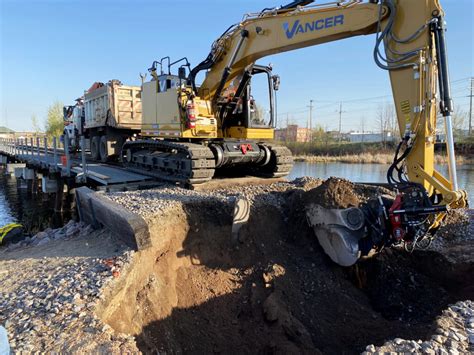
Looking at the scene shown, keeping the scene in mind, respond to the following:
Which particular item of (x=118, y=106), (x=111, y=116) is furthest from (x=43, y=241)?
(x=118, y=106)

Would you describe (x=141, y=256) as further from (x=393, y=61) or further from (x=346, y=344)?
(x=393, y=61)

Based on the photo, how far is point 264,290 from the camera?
4562 millimetres

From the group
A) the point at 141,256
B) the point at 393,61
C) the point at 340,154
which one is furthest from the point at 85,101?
the point at 340,154

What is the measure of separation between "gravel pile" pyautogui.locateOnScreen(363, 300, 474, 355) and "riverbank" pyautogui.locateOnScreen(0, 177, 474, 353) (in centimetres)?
2

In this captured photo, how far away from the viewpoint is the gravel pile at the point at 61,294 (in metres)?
2.65

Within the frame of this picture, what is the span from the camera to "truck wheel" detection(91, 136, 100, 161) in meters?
13.8

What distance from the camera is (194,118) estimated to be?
745 cm

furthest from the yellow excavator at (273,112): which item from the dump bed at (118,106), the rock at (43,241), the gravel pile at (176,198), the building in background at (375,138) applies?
the building in background at (375,138)

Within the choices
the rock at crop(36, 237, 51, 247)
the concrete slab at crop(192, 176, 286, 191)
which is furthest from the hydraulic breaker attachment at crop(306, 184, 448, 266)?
the rock at crop(36, 237, 51, 247)

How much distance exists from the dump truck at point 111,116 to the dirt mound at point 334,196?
8803 mm

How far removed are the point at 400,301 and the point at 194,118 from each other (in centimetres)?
523

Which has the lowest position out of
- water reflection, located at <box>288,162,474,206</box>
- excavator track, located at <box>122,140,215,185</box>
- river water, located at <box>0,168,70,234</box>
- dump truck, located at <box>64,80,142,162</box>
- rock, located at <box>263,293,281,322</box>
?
river water, located at <box>0,168,70,234</box>

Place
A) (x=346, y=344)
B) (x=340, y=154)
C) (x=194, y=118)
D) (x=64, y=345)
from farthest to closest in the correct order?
(x=340, y=154)
(x=194, y=118)
(x=346, y=344)
(x=64, y=345)

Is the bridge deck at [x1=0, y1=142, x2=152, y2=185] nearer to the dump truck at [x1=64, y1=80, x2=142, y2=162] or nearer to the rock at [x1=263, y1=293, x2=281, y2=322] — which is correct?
the dump truck at [x1=64, y1=80, x2=142, y2=162]
